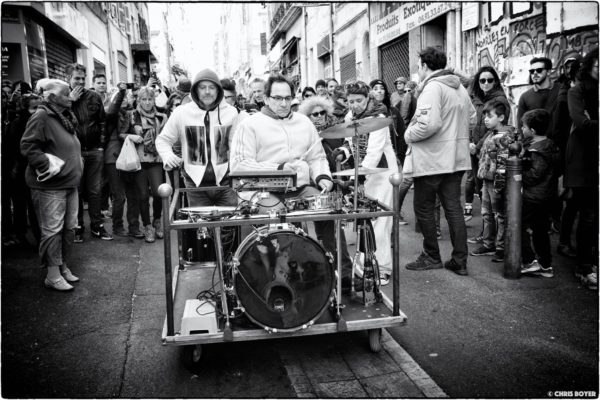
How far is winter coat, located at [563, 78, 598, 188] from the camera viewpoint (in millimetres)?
4737

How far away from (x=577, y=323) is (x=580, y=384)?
3.37 feet

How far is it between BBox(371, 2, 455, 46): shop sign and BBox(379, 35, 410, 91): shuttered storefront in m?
0.24

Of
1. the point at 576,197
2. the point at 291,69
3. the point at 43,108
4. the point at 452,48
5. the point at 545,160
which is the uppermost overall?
the point at 291,69

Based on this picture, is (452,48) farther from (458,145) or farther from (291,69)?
(291,69)

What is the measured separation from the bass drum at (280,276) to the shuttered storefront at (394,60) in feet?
39.6

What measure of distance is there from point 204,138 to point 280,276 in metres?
2.24

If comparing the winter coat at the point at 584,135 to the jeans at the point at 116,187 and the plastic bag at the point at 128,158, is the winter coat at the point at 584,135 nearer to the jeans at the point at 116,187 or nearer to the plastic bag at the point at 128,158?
the plastic bag at the point at 128,158

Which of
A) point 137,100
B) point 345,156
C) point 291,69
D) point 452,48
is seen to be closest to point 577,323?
point 345,156

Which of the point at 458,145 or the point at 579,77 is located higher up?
the point at 579,77

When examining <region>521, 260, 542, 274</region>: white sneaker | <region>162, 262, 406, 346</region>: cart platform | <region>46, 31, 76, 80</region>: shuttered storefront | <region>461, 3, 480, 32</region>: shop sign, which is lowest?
<region>521, 260, 542, 274</region>: white sneaker

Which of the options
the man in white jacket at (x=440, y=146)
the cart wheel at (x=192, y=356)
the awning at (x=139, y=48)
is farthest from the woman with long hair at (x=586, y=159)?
the awning at (x=139, y=48)

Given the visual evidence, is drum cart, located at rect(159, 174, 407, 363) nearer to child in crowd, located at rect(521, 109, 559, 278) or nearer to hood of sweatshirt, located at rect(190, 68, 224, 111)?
hood of sweatshirt, located at rect(190, 68, 224, 111)

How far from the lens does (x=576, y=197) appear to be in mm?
5016

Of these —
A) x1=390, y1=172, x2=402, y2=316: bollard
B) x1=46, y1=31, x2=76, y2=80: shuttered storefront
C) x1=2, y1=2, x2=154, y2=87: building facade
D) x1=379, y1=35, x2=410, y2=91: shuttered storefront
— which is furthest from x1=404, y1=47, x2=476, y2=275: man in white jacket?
x1=46, y1=31, x2=76, y2=80: shuttered storefront
